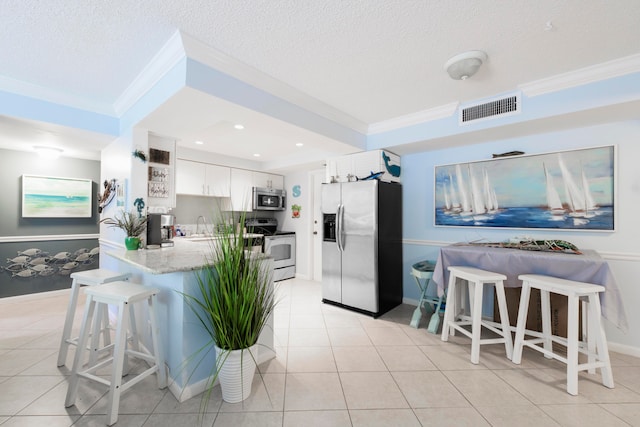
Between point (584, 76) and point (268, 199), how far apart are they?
429 centimetres

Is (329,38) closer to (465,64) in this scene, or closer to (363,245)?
(465,64)

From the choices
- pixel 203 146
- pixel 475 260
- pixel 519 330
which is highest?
pixel 203 146

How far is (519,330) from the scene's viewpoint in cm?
217

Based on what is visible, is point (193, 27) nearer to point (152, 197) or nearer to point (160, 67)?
point (160, 67)

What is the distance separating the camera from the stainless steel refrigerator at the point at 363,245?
3.16 m

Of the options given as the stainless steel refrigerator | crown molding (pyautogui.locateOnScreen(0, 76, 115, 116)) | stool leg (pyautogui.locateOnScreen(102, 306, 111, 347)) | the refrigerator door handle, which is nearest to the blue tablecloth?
the stainless steel refrigerator

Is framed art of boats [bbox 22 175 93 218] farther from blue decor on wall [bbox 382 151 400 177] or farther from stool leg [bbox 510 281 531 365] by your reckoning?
stool leg [bbox 510 281 531 365]

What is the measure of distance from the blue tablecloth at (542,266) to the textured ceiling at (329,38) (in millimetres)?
1484

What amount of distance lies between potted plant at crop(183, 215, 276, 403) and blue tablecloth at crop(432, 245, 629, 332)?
1.87 m

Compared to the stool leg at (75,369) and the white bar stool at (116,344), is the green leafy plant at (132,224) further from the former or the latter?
the stool leg at (75,369)

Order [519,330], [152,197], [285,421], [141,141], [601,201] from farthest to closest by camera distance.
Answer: [152,197] → [141,141] → [601,201] → [519,330] → [285,421]

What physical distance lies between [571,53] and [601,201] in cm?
139

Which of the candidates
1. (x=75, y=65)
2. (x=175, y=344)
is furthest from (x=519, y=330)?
(x=75, y=65)

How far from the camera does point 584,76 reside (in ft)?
7.06
